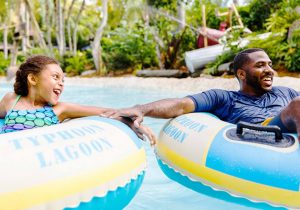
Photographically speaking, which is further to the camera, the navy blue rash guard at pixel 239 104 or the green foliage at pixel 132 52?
the green foliage at pixel 132 52

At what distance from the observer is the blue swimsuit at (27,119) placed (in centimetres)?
260

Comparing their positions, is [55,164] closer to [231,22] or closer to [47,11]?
[231,22]

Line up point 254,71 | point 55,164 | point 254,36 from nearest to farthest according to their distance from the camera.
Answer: point 55,164 < point 254,71 < point 254,36

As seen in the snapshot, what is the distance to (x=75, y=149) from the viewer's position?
1.98 metres

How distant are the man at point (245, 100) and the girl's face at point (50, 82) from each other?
0.61 meters

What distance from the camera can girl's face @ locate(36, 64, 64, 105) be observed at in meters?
2.66

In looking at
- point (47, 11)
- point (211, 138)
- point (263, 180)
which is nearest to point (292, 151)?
point (263, 180)

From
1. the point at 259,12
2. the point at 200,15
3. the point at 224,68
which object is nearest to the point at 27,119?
the point at 224,68

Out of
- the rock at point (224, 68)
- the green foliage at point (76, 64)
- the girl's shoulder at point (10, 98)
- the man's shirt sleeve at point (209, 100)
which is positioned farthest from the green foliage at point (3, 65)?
the man's shirt sleeve at point (209, 100)

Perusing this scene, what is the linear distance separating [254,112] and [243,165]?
2.71 feet

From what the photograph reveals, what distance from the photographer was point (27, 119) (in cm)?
264

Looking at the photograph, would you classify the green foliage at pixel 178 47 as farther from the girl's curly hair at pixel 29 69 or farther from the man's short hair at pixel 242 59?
the girl's curly hair at pixel 29 69

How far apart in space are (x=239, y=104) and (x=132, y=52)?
1141 centimetres

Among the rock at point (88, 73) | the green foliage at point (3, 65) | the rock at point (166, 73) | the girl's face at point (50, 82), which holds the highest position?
the girl's face at point (50, 82)
